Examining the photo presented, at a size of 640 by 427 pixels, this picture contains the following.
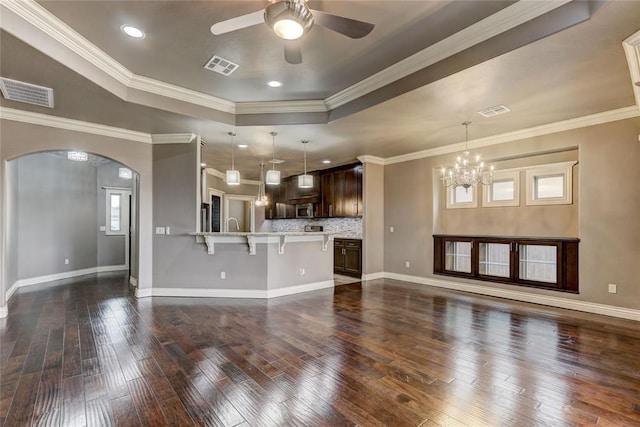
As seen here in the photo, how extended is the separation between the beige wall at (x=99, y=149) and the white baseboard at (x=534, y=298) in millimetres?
5109

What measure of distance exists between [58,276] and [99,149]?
368cm

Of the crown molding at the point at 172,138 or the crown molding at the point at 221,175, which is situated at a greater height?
the crown molding at the point at 172,138

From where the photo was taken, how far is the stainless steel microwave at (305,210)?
857cm

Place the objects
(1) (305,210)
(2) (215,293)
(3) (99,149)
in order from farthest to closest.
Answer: (1) (305,210), (2) (215,293), (3) (99,149)

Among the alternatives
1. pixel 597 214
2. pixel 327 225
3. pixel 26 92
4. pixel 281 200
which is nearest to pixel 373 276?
pixel 327 225

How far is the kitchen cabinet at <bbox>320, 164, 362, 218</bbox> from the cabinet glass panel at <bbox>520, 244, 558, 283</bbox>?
3.29 metres

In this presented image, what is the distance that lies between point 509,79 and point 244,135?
3.81 m

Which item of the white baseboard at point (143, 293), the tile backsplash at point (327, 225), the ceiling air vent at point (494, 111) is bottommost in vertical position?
the white baseboard at point (143, 293)

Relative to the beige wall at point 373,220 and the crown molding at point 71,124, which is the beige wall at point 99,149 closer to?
the crown molding at point 71,124

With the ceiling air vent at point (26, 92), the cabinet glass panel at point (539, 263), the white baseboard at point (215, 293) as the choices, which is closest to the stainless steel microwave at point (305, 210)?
the white baseboard at point (215, 293)

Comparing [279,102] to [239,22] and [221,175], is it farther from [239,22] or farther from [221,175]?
[221,175]

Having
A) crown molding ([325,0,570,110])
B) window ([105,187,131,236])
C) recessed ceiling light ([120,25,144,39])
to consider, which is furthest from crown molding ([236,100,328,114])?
window ([105,187,131,236])

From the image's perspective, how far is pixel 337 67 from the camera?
3508mm

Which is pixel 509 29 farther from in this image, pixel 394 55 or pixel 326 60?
pixel 326 60
